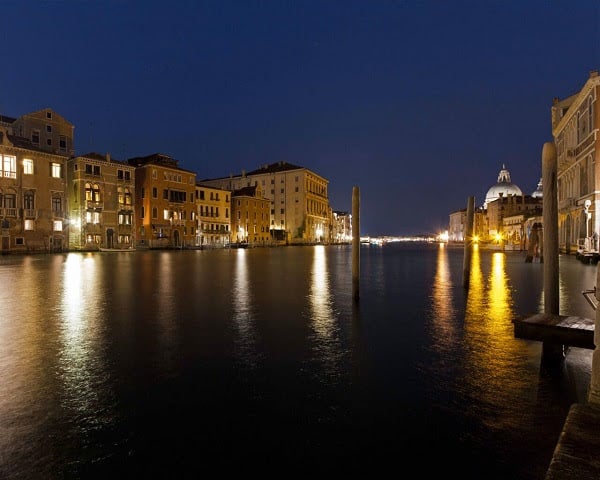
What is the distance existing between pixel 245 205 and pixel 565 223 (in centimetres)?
5600

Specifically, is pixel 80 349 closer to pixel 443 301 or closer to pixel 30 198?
pixel 443 301

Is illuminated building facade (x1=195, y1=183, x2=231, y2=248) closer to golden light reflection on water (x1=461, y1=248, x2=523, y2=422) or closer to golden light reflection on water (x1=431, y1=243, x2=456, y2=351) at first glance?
golden light reflection on water (x1=431, y1=243, x2=456, y2=351)

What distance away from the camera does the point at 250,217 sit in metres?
82.3

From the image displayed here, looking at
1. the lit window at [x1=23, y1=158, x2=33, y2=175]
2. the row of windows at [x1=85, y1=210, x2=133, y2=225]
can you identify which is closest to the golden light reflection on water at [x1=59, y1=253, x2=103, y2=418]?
the lit window at [x1=23, y1=158, x2=33, y2=175]

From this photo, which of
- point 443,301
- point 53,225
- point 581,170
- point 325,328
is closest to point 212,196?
point 53,225

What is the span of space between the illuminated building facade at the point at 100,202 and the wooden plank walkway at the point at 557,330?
2091 inches

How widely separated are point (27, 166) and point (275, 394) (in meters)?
50.3

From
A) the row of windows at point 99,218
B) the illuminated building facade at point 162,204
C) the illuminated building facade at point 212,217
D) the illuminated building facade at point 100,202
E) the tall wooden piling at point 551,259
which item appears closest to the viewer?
the tall wooden piling at point 551,259

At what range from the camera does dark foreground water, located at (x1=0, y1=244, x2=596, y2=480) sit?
3.62 m

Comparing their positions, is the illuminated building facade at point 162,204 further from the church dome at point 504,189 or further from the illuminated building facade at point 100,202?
the church dome at point 504,189

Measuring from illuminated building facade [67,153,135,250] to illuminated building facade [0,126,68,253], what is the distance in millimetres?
1407

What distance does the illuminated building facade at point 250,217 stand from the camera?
8056 cm

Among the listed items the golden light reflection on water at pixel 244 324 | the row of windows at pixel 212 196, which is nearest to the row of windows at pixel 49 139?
the row of windows at pixel 212 196

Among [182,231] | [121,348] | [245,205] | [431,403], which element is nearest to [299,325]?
[121,348]
